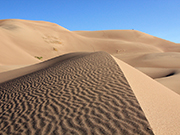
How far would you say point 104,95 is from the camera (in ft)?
15.6


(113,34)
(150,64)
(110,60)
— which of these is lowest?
(150,64)

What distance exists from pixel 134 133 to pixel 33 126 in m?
2.37

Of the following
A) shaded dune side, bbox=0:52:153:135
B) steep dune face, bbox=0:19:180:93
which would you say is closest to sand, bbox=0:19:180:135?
shaded dune side, bbox=0:52:153:135

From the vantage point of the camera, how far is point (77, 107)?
436 cm

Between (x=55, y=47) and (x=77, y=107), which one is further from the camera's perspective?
(x=55, y=47)

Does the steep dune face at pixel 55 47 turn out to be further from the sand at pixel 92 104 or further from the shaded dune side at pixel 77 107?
the shaded dune side at pixel 77 107

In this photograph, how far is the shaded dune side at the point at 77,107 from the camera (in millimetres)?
3467

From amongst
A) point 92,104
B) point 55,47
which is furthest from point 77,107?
point 55,47

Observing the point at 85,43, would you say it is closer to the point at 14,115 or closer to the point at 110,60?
the point at 110,60

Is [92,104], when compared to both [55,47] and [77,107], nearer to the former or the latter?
[77,107]

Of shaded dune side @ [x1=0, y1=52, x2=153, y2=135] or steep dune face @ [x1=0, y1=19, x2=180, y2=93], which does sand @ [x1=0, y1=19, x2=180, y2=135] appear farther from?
steep dune face @ [x1=0, y1=19, x2=180, y2=93]

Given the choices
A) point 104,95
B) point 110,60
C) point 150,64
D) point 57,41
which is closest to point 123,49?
point 57,41

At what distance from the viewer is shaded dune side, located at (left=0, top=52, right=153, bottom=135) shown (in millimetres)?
3467

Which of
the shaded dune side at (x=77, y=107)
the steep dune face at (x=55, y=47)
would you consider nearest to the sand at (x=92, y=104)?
the shaded dune side at (x=77, y=107)
